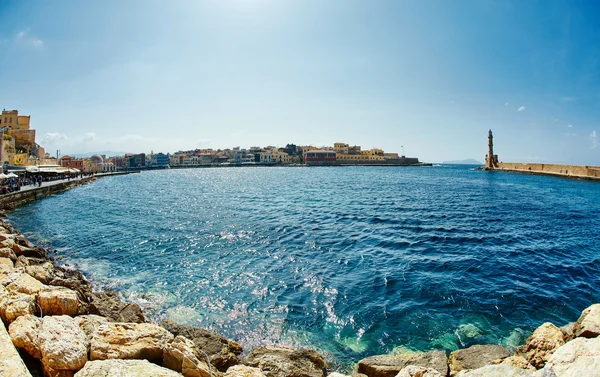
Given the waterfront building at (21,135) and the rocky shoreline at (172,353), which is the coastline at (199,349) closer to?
the rocky shoreline at (172,353)

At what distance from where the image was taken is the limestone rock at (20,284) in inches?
302

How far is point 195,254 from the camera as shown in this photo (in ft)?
53.8

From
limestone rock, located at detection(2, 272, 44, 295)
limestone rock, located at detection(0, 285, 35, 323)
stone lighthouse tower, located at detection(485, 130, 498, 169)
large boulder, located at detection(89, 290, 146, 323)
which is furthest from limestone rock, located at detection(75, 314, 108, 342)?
stone lighthouse tower, located at detection(485, 130, 498, 169)

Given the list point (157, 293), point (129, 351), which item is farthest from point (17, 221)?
point (129, 351)

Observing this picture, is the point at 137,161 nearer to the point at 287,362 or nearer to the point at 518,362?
the point at 287,362

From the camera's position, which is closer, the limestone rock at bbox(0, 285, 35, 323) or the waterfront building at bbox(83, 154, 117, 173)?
the limestone rock at bbox(0, 285, 35, 323)

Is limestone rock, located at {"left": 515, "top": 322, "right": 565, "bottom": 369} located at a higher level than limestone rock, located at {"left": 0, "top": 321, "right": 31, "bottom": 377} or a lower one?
lower

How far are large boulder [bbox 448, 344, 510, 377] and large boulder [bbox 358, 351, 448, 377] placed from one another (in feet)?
0.66

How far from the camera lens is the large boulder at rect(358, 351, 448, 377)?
7023 millimetres

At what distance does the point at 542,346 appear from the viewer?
6.81m

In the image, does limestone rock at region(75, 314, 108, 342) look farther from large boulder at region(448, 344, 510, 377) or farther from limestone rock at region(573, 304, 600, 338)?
limestone rock at region(573, 304, 600, 338)

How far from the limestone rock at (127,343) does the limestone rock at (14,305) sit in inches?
81.9

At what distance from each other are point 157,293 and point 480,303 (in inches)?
452

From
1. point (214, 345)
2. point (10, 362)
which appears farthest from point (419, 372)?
point (10, 362)
